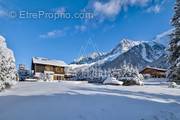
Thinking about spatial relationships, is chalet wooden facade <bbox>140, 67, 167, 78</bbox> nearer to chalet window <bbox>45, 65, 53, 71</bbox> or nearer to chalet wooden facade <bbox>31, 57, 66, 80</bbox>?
chalet wooden facade <bbox>31, 57, 66, 80</bbox>

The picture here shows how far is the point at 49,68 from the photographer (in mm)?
87938

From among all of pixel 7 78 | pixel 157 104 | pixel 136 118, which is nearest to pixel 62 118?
pixel 136 118

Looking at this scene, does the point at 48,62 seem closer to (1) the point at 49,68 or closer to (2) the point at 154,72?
(1) the point at 49,68

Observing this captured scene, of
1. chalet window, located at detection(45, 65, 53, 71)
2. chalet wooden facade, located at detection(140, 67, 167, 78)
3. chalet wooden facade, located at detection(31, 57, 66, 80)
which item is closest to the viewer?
chalet wooden facade, located at detection(31, 57, 66, 80)

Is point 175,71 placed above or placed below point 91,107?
above

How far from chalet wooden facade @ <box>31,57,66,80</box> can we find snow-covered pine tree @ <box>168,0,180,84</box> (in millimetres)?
54565

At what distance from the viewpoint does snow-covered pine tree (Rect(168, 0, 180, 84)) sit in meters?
30.5

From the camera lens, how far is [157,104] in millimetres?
16109

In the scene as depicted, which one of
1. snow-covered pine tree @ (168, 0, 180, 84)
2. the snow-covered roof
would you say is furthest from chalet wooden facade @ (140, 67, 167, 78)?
snow-covered pine tree @ (168, 0, 180, 84)

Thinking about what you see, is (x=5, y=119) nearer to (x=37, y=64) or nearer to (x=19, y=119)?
(x=19, y=119)

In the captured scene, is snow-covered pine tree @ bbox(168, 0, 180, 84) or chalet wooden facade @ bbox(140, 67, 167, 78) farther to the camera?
chalet wooden facade @ bbox(140, 67, 167, 78)

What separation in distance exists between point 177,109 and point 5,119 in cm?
866

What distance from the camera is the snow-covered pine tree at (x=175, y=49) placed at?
3052cm

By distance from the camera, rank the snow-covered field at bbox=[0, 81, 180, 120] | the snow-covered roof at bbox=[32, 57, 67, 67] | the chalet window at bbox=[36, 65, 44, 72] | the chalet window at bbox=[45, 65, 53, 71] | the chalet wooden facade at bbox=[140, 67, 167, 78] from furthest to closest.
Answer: the chalet wooden facade at bbox=[140, 67, 167, 78] < the chalet window at bbox=[45, 65, 53, 71] < the snow-covered roof at bbox=[32, 57, 67, 67] < the chalet window at bbox=[36, 65, 44, 72] < the snow-covered field at bbox=[0, 81, 180, 120]
